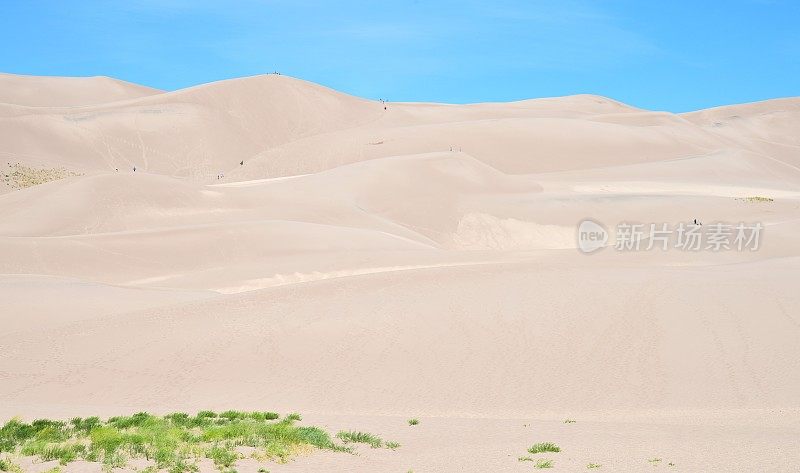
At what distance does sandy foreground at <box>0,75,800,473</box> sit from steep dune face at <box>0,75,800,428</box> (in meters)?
0.07

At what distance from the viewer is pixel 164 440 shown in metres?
8.99

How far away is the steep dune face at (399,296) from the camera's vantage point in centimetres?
1394

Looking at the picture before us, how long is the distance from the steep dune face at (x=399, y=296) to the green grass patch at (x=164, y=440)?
79.9 inches

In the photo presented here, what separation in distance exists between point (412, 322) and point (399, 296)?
208cm

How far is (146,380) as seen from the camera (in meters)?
14.4

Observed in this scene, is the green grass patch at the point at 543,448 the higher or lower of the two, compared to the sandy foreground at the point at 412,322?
lower

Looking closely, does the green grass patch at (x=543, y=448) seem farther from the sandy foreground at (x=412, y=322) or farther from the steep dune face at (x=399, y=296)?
the steep dune face at (x=399, y=296)

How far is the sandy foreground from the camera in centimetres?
1120
